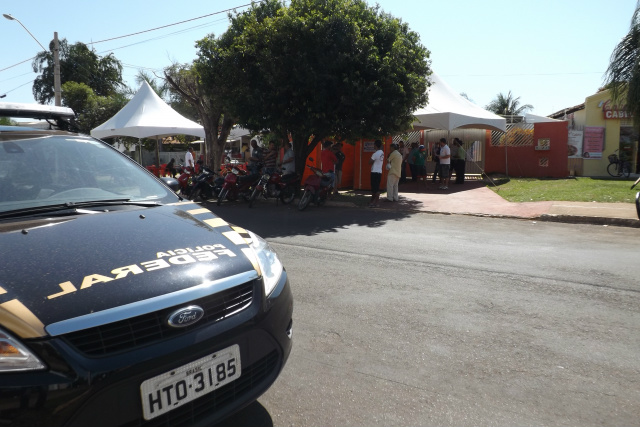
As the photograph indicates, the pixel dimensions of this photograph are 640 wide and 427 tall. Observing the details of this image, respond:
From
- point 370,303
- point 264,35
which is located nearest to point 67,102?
point 264,35

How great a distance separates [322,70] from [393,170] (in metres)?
3.20

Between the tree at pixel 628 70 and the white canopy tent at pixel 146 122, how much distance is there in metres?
14.6

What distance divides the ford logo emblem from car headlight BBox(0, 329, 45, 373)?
20.1 inches

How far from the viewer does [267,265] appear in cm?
290

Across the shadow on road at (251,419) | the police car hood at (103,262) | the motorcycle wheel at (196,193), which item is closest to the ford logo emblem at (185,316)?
the police car hood at (103,262)

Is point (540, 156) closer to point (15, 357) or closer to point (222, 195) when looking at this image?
point (222, 195)

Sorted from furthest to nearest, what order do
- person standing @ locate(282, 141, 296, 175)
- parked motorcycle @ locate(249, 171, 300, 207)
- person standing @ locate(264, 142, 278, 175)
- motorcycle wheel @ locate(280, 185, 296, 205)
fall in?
person standing @ locate(282, 141, 296, 175)
person standing @ locate(264, 142, 278, 175)
motorcycle wheel @ locate(280, 185, 296, 205)
parked motorcycle @ locate(249, 171, 300, 207)

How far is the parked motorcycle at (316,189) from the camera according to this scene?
41.8 ft

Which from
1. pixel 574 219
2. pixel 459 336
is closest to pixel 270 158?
pixel 574 219

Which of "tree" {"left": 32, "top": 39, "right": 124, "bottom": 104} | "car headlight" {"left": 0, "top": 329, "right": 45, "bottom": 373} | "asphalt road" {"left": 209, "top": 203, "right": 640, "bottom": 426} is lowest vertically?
"asphalt road" {"left": 209, "top": 203, "right": 640, "bottom": 426}

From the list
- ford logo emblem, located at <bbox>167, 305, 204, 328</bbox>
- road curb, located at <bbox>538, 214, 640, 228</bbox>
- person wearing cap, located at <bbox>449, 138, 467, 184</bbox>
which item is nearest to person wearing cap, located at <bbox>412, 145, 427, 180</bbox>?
person wearing cap, located at <bbox>449, 138, 467, 184</bbox>

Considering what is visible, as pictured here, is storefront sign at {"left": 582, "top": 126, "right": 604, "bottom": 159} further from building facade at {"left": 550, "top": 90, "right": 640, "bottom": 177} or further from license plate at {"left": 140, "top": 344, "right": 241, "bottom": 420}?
license plate at {"left": 140, "top": 344, "right": 241, "bottom": 420}

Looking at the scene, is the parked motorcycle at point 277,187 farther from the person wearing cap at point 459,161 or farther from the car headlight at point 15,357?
the car headlight at point 15,357

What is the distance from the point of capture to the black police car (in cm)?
193
